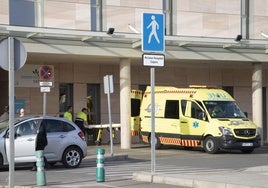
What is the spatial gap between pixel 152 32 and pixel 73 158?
20.3 ft

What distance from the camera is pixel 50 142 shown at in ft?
60.0

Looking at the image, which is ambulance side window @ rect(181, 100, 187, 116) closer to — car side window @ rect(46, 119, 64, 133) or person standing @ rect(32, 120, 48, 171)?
car side window @ rect(46, 119, 64, 133)

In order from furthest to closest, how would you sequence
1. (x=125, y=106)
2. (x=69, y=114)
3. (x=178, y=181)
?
1. (x=69, y=114)
2. (x=125, y=106)
3. (x=178, y=181)

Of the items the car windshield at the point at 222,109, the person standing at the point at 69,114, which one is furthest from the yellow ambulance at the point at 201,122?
the person standing at the point at 69,114

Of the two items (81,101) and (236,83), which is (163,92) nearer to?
(81,101)

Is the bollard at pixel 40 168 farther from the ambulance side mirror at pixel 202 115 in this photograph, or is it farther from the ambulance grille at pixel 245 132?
the ambulance side mirror at pixel 202 115

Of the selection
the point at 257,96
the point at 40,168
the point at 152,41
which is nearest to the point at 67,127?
the point at 40,168

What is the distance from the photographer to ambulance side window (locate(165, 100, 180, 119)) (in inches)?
1021

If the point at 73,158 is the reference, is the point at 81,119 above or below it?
above

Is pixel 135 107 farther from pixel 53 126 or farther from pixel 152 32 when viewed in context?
pixel 152 32

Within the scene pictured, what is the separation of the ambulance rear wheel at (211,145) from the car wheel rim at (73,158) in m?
6.96

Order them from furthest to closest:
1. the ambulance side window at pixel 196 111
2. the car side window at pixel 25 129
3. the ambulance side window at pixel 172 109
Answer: the ambulance side window at pixel 172 109, the ambulance side window at pixel 196 111, the car side window at pixel 25 129

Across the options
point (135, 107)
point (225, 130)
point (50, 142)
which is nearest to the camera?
point (50, 142)

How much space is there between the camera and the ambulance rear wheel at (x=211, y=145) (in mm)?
23938
